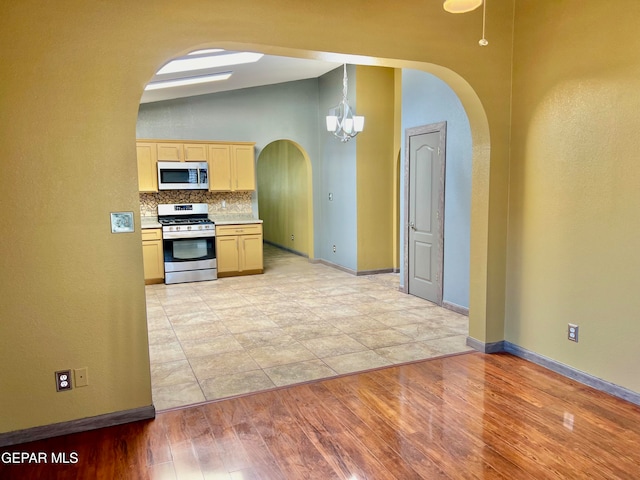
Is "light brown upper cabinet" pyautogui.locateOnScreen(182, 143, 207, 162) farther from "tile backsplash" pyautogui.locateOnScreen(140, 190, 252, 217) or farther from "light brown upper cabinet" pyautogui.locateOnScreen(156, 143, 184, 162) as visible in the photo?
"tile backsplash" pyautogui.locateOnScreen(140, 190, 252, 217)

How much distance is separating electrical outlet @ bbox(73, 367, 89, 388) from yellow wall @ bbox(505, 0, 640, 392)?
10.7 feet

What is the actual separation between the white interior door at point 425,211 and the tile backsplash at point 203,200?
3180 mm

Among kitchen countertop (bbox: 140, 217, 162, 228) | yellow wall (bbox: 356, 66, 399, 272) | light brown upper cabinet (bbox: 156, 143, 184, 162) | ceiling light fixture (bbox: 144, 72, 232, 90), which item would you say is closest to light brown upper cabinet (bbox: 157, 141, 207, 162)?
light brown upper cabinet (bbox: 156, 143, 184, 162)

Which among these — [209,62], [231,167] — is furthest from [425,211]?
[231,167]

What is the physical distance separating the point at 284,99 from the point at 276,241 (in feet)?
13.1

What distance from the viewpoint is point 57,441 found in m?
2.57

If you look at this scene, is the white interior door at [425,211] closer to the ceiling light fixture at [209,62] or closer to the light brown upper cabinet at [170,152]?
the ceiling light fixture at [209,62]

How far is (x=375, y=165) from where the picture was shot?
23.9ft

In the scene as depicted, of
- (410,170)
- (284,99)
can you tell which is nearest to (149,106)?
(284,99)

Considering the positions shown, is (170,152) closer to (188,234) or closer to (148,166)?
(148,166)

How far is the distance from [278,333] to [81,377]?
2.10m

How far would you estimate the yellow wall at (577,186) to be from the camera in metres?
2.90

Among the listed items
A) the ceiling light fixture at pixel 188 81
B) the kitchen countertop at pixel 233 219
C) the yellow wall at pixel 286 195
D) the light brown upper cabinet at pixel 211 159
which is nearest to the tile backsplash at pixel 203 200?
the kitchen countertop at pixel 233 219

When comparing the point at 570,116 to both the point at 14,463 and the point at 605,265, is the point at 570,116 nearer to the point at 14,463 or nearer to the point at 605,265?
the point at 605,265
